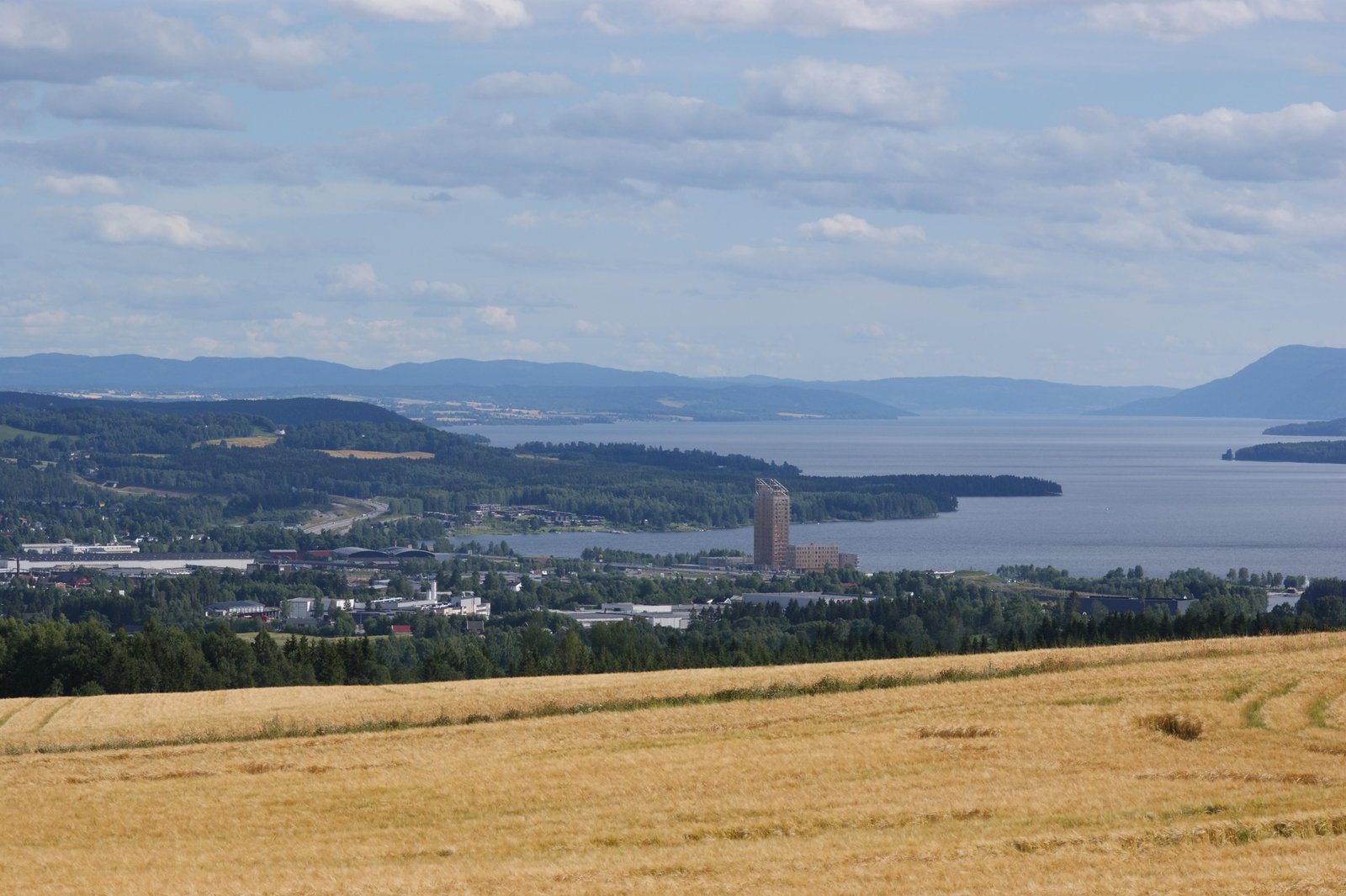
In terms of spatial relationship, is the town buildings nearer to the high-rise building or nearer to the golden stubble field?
the high-rise building

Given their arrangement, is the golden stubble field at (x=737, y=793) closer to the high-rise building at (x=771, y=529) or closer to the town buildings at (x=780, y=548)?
the town buildings at (x=780, y=548)

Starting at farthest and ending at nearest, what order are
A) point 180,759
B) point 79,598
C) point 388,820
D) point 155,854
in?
point 79,598, point 180,759, point 388,820, point 155,854

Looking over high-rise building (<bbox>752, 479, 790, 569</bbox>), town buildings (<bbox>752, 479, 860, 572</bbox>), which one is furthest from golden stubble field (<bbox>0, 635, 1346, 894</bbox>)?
high-rise building (<bbox>752, 479, 790, 569</bbox>)

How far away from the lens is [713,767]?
23.7m

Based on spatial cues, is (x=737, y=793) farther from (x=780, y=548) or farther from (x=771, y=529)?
(x=771, y=529)

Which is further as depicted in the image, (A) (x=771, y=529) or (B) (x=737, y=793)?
(A) (x=771, y=529)

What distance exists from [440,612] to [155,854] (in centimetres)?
8223

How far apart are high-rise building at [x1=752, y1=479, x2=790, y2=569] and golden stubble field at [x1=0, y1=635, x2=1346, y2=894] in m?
121

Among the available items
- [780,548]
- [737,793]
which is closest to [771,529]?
[780,548]

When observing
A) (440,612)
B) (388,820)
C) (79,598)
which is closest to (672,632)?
(440,612)

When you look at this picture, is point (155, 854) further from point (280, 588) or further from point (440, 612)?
point (280, 588)

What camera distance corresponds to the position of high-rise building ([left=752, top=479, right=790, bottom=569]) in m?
155

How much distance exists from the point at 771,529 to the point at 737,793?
13466 centimetres

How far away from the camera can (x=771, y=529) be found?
156125mm
